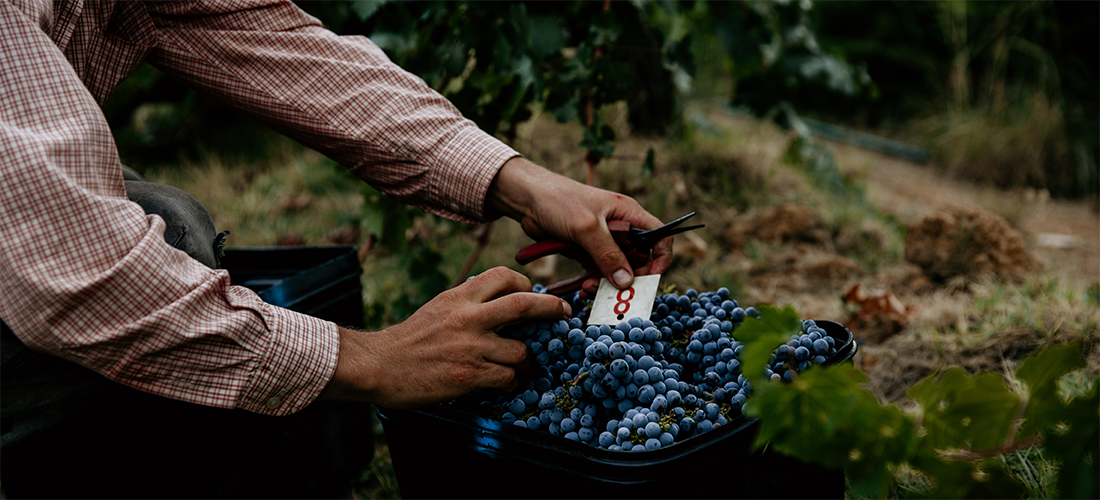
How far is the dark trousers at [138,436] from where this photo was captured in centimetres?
110

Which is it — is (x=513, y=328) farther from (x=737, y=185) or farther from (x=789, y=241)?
(x=737, y=185)

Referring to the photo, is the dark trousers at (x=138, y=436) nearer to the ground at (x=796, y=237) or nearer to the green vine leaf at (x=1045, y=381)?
the ground at (x=796, y=237)

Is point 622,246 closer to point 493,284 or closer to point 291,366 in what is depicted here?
point 493,284

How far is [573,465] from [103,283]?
2.15 feet

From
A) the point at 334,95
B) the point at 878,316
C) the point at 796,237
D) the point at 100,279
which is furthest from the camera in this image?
the point at 796,237

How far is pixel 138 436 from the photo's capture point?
4.10 ft

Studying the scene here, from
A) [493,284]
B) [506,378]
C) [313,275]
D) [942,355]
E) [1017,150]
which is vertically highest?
[493,284]

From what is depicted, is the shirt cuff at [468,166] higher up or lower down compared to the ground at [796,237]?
higher up

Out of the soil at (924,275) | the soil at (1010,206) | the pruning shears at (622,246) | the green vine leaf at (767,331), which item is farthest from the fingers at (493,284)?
the soil at (1010,206)

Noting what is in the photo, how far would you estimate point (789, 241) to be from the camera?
2.74 m

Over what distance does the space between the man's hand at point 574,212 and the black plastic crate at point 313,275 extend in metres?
0.41

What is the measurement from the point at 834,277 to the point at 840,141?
8.26 feet

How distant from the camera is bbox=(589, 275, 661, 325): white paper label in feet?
3.84

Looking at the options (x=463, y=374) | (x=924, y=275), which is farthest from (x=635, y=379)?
(x=924, y=275)
